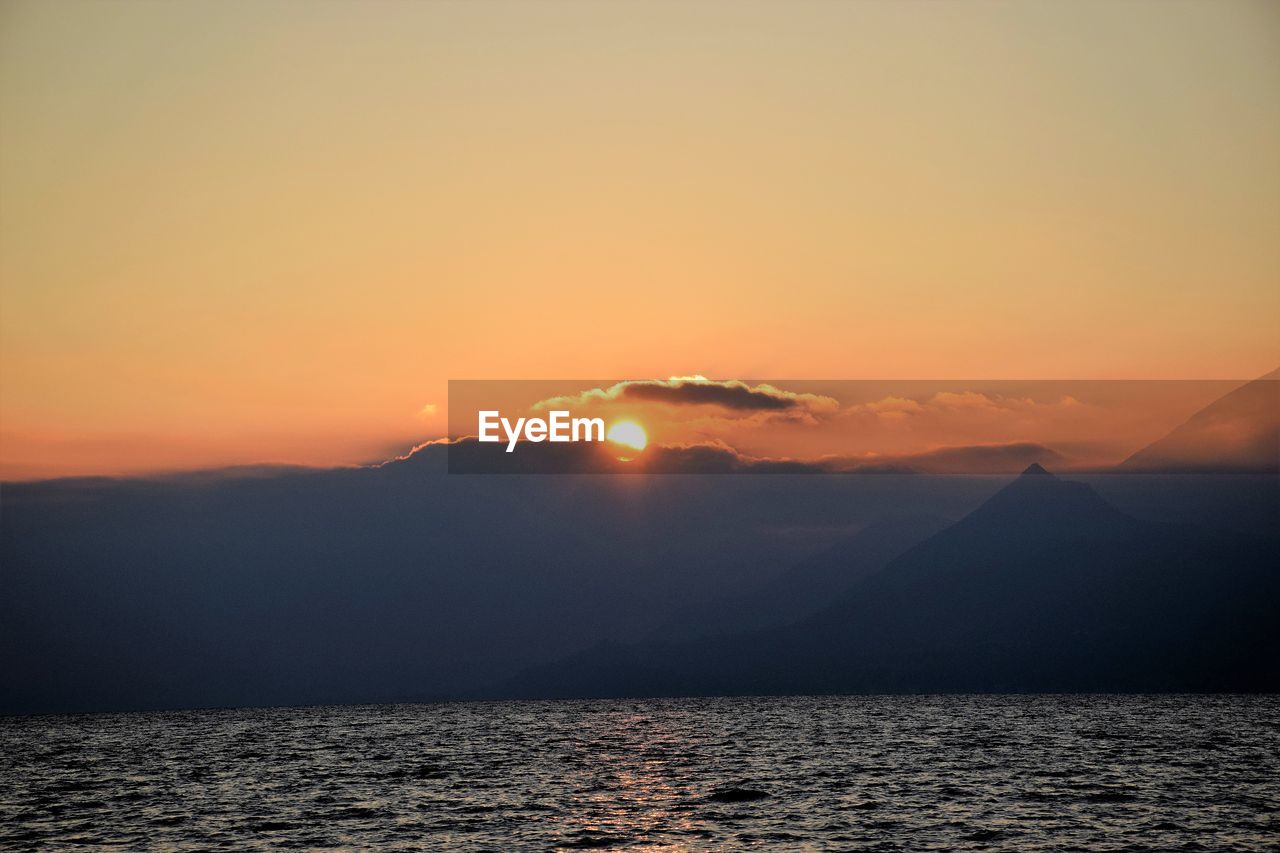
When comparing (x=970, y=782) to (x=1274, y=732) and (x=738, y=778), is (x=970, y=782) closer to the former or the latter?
(x=738, y=778)

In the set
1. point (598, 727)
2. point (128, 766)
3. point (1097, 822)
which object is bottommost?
point (598, 727)

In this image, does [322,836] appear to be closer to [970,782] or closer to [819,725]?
[970,782]

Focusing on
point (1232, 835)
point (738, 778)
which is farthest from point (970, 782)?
point (1232, 835)

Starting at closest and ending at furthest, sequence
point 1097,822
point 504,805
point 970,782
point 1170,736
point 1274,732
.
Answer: point 1097,822 → point 504,805 → point 970,782 → point 1170,736 → point 1274,732

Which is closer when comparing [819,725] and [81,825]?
[81,825]

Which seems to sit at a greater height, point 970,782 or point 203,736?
point 970,782

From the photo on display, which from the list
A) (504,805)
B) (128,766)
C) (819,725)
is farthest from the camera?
(819,725)
